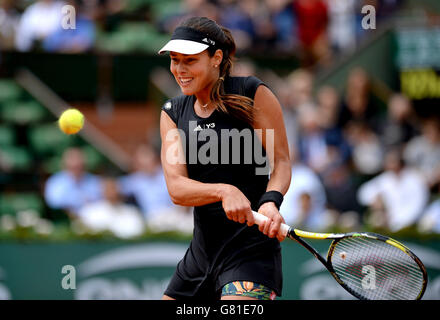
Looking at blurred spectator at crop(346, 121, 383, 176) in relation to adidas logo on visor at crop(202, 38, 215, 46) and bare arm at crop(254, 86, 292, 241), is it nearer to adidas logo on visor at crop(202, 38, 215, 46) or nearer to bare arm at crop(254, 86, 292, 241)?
bare arm at crop(254, 86, 292, 241)

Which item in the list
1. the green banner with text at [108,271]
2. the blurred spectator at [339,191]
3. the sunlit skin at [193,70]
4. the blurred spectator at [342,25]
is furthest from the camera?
the blurred spectator at [342,25]

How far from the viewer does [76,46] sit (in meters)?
11.9

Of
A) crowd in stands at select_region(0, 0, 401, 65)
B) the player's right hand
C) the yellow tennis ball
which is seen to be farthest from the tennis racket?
crowd in stands at select_region(0, 0, 401, 65)

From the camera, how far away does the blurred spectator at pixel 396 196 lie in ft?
29.2

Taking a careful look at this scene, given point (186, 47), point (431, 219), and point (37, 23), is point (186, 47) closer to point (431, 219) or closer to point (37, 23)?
point (431, 219)

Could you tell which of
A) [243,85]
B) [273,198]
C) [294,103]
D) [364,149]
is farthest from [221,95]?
[294,103]

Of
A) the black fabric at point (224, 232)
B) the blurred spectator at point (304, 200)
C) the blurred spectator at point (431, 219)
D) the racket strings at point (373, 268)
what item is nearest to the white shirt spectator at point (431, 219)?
the blurred spectator at point (431, 219)

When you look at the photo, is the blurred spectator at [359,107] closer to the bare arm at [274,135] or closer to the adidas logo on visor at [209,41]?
the bare arm at [274,135]

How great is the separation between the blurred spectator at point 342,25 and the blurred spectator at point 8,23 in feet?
17.0

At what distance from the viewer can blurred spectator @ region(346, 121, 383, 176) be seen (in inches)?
389

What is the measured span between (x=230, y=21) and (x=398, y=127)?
10.9 feet

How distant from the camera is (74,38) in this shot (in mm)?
11828

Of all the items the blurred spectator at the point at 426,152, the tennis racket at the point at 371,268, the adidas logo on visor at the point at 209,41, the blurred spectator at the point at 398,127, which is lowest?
the tennis racket at the point at 371,268
